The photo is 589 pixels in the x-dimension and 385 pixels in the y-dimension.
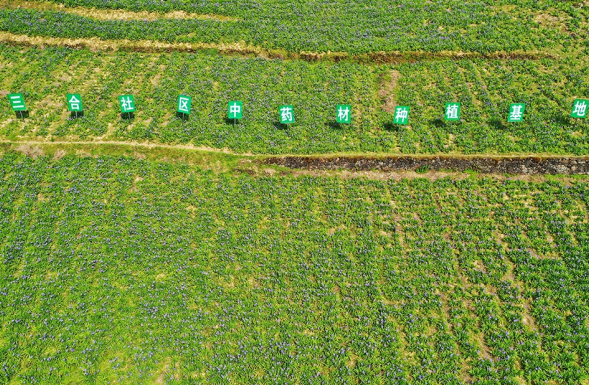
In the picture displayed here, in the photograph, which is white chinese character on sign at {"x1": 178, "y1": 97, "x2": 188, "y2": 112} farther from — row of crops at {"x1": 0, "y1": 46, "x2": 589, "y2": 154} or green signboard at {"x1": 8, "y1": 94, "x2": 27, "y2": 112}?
green signboard at {"x1": 8, "y1": 94, "x2": 27, "y2": 112}

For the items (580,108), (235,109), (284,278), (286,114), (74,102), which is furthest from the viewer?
(74,102)

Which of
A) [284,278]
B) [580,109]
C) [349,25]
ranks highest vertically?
[349,25]

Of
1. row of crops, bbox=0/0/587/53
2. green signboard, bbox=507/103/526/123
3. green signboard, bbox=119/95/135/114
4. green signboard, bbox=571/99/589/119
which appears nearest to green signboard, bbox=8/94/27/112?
green signboard, bbox=119/95/135/114

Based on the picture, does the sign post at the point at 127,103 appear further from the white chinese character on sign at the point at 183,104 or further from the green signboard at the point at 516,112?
the green signboard at the point at 516,112

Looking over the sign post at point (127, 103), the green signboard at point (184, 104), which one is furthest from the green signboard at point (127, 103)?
the green signboard at point (184, 104)

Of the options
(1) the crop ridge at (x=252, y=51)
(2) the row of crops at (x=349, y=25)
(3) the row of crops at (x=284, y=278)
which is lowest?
(3) the row of crops at (x=284, y=278)

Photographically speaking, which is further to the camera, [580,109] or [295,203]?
[580,109]

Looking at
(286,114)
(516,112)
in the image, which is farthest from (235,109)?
(516,112)

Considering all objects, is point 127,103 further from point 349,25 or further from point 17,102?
point 349,25
